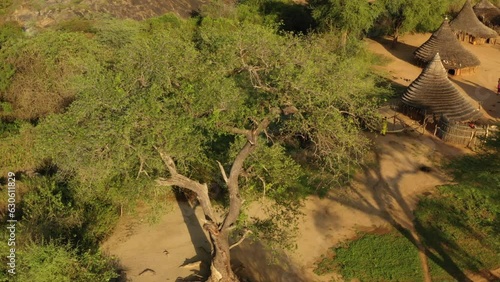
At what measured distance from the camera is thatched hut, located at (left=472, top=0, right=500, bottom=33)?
4184 centimetres

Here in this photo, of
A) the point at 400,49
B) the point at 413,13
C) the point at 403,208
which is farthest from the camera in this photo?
the point at 400,49

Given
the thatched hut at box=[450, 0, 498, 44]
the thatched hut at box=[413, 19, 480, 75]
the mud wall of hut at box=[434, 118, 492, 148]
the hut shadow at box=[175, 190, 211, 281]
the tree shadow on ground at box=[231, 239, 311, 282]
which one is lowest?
the hut shadow at box=[175, 190, 211, 281]

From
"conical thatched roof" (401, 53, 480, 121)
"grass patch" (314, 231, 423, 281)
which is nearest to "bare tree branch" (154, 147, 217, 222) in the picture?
Result: "grass patch" (314, 231, 423, 281)

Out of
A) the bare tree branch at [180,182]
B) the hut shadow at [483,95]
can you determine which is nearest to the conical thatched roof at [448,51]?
the hut shadow at [483,95]

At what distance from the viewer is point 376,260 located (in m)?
15.3

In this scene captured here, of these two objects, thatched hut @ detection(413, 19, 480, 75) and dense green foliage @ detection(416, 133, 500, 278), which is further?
thatched hut @ detection(413, 19, 480, 75)

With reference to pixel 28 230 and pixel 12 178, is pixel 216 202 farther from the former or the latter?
pixel 12 178

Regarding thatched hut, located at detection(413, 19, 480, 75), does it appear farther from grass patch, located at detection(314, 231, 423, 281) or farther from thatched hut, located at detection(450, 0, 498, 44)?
grass patch, located at detection(314, 231, 423, 281)

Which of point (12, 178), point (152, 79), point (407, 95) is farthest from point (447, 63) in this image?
point (12, 178)

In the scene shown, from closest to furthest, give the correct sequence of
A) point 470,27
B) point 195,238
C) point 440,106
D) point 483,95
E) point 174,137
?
point 174,137 → point 195,238 → point 440,106 → point 483,95 → point 470,27

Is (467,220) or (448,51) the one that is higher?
(448,51)

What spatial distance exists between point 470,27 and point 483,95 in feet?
39.2

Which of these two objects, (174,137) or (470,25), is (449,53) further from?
(174,137)

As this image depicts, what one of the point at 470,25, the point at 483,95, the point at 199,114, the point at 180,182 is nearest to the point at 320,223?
the point at 180,182
